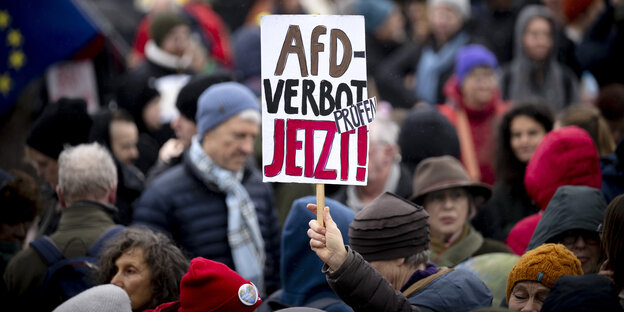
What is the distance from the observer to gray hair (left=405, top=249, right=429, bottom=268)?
426cm

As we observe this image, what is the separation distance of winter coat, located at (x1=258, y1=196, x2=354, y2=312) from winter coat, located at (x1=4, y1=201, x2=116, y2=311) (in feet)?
3.56

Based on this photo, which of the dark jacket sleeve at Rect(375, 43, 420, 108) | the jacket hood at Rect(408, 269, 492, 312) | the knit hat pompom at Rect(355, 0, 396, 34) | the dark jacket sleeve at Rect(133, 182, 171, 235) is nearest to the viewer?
the jacket hood at Rect(408, 269, 492, 312)

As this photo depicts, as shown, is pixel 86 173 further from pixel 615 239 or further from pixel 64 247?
pixel 615 239

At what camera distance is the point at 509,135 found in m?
6.89

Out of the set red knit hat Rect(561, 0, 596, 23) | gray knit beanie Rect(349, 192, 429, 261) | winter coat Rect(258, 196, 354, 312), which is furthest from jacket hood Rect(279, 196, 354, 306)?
red knit hat Rect(561, 0, 596, 23)

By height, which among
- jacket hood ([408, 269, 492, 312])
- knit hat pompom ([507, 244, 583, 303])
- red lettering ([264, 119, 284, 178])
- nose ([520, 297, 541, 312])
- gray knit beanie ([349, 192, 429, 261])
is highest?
red lettering ([264, 119, 284, 178])

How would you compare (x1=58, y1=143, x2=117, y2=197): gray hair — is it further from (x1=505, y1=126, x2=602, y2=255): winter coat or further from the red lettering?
(x1=505, y1=126, x2=602, y2=255): winter coat

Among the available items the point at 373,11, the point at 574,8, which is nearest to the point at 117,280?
the point at 373,11

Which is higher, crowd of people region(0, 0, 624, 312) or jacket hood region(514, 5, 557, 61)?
jacket hood region(514, 5, 557, 61)

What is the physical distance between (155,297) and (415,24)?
7679 mm

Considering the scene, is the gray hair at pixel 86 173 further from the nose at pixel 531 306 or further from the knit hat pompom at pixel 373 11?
the knit hat pompom at pixel 373 11

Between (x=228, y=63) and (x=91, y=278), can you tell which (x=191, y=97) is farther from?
(x=228, y=63)

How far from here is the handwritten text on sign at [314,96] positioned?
13.5ft

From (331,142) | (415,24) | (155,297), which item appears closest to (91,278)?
(155,297)
